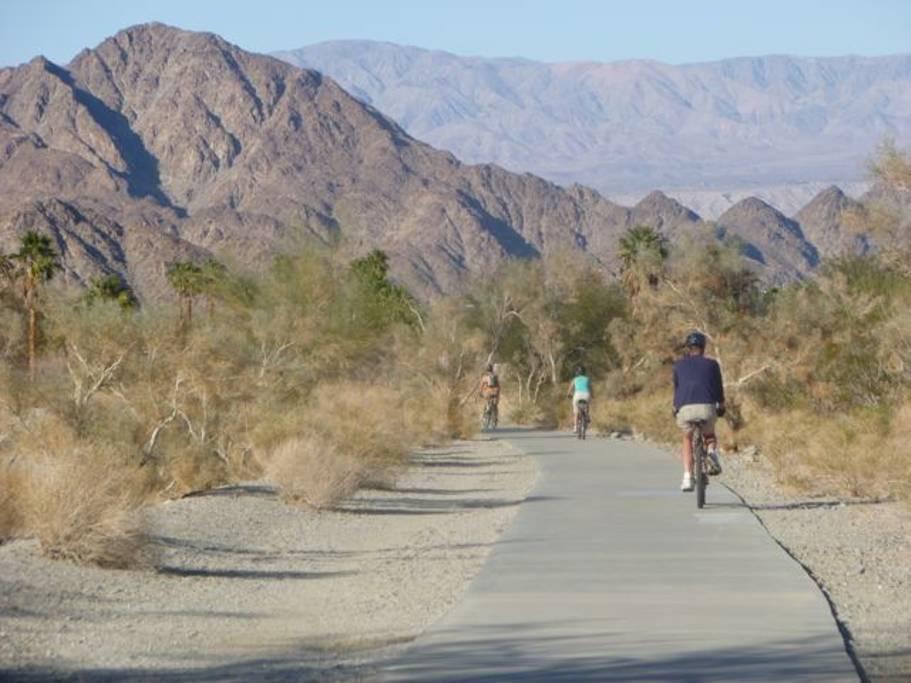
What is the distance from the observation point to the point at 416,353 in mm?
53719

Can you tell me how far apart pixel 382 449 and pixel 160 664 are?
54.9ft

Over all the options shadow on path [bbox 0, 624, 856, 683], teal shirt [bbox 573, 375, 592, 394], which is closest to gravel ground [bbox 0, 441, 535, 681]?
shadow on path [bbox 0, 624, 856, 683]

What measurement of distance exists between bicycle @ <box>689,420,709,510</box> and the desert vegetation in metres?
2.18

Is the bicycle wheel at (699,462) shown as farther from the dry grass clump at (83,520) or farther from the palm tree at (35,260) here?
the palm tree at (35,260)

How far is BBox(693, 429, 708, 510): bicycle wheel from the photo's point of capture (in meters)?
20.0

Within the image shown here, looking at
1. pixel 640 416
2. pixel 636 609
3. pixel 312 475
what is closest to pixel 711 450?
pixel 312 475

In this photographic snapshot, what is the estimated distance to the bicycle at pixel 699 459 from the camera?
2003 centimetres

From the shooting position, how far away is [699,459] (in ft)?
65.8

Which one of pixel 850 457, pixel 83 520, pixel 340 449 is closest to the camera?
pixel 83 520

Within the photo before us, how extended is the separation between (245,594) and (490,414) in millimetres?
35285

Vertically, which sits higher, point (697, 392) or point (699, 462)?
point (697, 392)

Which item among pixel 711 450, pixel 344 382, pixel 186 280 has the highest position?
A: pixel 186 280

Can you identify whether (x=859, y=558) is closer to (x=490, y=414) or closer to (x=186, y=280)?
(x=490, y=414)

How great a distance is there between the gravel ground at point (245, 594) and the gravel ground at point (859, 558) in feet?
10.0
